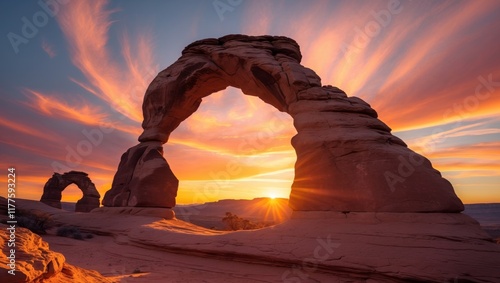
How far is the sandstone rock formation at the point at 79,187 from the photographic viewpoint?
98.5 feet

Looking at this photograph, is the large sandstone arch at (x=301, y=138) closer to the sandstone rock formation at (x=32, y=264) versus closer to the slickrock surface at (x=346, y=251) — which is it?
the slickrock surface at (x=346, y=251)

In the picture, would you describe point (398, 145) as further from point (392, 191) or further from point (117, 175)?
point (117, 175)

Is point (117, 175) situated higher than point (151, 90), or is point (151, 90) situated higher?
point (151, 90)

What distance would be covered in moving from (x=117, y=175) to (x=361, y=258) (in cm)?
1394

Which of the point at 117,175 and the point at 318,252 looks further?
the point at 117,175

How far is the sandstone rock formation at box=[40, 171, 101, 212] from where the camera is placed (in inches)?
1182

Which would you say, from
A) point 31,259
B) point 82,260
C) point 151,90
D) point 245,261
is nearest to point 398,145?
point 245,261

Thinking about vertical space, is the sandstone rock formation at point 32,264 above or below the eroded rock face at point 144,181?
below

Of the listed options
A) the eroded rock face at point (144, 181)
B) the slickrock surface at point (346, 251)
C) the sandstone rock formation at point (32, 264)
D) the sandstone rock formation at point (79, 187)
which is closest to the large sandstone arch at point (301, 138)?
the eroded rock face at point (144, 181)

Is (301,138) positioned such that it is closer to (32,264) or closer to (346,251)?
(346,251)

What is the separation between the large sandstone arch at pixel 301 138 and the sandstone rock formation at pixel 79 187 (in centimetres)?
1949

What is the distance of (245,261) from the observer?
7039 millimetres

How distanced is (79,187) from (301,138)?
32.0 meters

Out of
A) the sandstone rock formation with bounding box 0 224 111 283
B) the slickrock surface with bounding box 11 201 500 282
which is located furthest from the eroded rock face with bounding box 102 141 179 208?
the sandstone rock formation with bounding box 0 224 111 283
